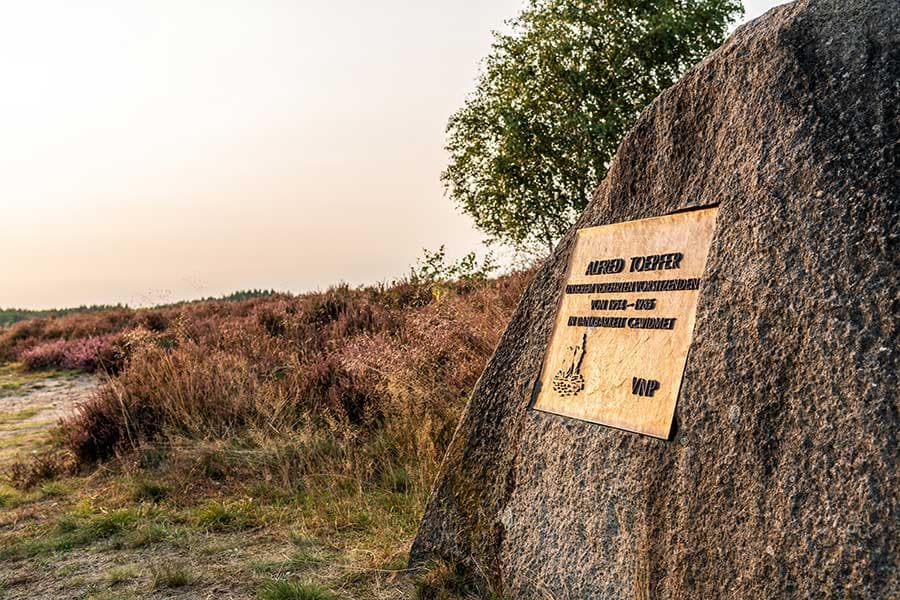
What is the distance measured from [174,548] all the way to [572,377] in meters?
3.07

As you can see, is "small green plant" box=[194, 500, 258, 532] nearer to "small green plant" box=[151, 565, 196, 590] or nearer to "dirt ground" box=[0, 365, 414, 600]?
"dirt ground" box=[0, 365, 414, 600]

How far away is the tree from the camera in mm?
15938

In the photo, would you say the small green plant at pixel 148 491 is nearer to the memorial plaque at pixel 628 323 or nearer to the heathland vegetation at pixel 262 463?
the heathland vegetation at pixel 262 463

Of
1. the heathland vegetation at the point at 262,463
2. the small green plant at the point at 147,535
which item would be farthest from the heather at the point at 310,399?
the small green plant at the point at 147,535

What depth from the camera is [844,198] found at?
239cm

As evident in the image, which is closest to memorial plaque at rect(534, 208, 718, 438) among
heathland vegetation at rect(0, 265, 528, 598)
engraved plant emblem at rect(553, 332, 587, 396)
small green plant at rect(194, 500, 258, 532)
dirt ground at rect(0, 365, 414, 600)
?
engraved plant emblem at rect(553, 332, 587, 396)

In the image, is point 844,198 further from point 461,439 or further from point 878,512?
point 461,439

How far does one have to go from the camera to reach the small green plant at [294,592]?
3646mm

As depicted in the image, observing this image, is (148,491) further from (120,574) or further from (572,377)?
(572,377)

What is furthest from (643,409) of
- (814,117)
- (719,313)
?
(814,117)

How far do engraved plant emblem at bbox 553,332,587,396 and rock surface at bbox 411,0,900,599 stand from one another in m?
0.17

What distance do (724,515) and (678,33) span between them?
15.3m

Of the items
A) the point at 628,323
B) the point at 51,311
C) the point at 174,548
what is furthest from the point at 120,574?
the point at 51,311

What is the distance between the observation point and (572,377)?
3283 mm
